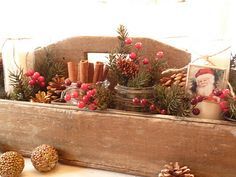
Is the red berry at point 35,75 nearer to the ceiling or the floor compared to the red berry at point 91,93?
nearer to the ceiling

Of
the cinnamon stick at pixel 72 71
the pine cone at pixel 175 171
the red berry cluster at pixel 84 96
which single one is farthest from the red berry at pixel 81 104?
the pine cone at pixel 175 171

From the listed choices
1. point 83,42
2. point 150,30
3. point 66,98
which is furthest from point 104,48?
point 150,30

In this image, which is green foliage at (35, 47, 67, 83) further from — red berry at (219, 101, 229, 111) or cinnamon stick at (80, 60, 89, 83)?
red berry at (219, 101, 229, 111)

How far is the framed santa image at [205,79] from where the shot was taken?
59cm

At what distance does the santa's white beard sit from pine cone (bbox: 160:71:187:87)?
39mm

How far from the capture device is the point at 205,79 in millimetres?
597

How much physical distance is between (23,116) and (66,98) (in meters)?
0.12

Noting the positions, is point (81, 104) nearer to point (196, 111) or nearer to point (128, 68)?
point (128, 68)

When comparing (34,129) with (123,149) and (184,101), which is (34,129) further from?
(184,101)

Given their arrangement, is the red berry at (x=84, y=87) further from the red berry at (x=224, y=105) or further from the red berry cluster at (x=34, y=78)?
the red berry at (x=224, y=105)

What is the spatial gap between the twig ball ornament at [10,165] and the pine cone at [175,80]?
0.35 metres

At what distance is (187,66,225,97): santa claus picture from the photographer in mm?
592

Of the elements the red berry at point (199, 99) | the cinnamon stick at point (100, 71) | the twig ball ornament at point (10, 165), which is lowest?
the twig ball ornament at point (10, 165)

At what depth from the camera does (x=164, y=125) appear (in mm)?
579
